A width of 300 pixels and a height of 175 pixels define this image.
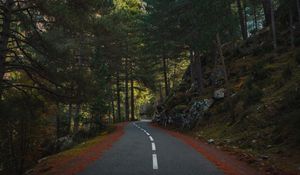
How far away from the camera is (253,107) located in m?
20.8

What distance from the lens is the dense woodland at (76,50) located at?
12.9m

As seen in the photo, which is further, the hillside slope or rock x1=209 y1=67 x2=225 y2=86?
rock x1=209 y1=67 x2=225 y2=86

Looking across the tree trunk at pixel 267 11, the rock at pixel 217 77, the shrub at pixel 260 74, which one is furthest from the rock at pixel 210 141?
the tree trunk at pixel 267 11

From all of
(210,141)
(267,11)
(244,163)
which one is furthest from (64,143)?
(267,11)

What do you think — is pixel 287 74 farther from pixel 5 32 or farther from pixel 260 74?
pixel 5 32

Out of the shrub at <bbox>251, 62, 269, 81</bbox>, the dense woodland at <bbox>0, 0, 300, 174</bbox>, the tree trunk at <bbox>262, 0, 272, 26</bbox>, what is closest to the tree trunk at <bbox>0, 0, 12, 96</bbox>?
the dense woodland at <bbox>0, 0, 300, 174</bbox>

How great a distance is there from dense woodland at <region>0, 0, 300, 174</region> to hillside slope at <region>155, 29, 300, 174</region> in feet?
3.35

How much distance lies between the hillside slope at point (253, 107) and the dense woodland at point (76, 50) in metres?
1.02

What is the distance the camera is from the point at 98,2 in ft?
44.2

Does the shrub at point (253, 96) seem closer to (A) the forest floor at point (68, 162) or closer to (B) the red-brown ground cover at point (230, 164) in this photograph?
(B) the red-brown ground cover at point (230, 164)

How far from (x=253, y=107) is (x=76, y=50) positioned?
604 inches

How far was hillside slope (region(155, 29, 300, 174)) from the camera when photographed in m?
14.1

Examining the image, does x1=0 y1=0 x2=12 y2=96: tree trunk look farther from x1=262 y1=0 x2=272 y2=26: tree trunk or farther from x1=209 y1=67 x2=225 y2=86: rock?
x1=262 y1=0 x2=272 y2=26: tree trunk

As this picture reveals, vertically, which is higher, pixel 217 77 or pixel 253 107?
pixel 217 77
